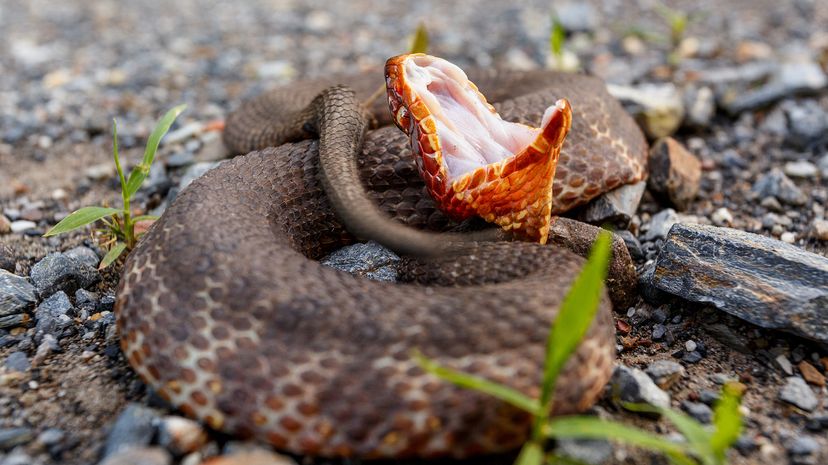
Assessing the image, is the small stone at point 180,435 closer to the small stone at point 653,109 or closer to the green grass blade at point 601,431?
the green grass blade at point 601,431

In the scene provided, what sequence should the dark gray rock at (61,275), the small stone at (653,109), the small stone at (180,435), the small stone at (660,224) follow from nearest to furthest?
the small stone at (180,435) → the dark gray rock at (61,275) → the small stone at (660,224) → the small stone at (653,109)

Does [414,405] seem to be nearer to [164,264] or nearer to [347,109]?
[164,264]

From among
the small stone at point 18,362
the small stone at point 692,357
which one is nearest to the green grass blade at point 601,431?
the small stone at point 692,357

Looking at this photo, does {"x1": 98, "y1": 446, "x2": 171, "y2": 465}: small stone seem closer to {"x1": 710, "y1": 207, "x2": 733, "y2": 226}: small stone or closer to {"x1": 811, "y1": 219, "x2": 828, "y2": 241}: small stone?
{"x1": 710, "y1": 207, "x2": 733, "y2": 226}: small stone

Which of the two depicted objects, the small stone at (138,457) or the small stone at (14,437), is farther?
the small stone at (14,437)

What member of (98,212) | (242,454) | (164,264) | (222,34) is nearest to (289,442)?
(242,454)

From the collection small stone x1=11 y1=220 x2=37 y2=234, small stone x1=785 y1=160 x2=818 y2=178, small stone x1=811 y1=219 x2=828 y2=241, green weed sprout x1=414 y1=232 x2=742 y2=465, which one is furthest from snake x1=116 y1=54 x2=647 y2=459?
small stone x1=785 y1=160 x2=818 y2=178

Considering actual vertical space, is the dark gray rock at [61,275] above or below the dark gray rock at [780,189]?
below
